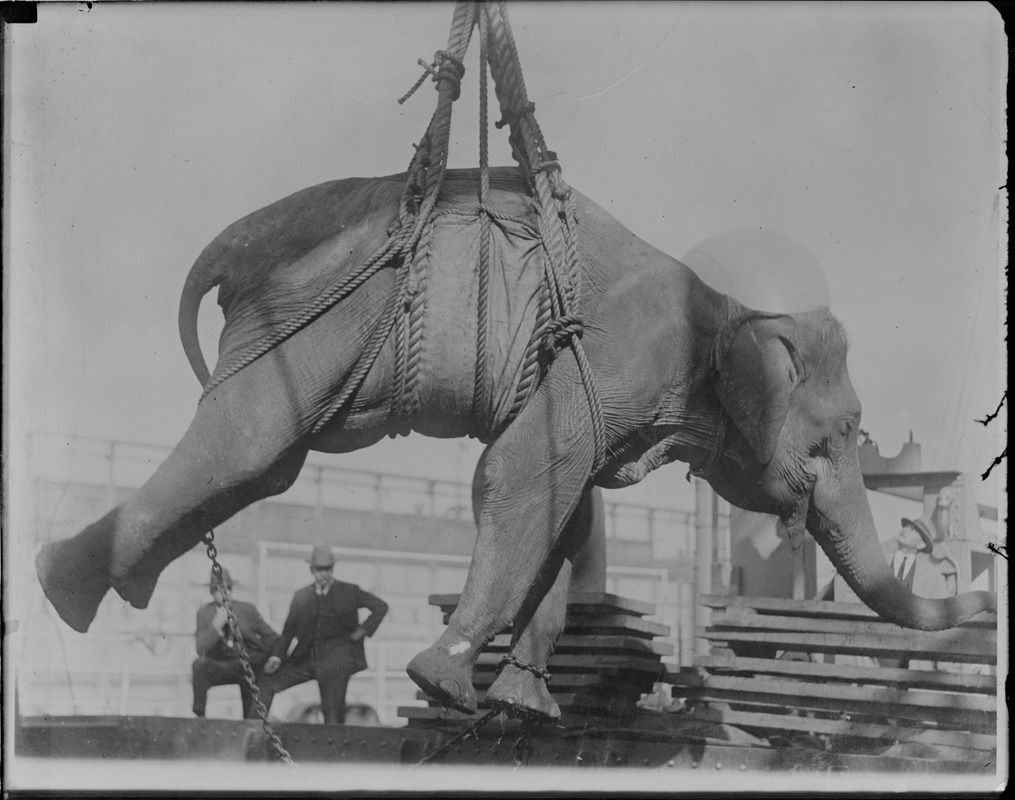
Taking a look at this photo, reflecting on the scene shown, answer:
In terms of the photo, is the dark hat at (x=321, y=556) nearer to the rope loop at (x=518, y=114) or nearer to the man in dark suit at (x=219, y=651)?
the man in dark suit at (x=219, y=651)

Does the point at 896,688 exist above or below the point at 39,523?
below

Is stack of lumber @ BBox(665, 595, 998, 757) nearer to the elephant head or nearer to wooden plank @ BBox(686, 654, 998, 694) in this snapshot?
wooden plank @ BBox(686, 654, 998, 694)

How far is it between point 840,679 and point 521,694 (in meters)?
1.79

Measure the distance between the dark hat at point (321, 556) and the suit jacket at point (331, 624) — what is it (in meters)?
0.11

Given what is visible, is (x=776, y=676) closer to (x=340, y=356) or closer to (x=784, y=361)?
(x=784, y=361)

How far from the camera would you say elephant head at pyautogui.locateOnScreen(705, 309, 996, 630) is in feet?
12.0

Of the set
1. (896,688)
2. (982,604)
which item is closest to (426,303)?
(982,604)

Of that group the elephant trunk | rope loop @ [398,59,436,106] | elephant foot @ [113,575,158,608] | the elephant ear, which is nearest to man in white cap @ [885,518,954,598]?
the elephant trunk

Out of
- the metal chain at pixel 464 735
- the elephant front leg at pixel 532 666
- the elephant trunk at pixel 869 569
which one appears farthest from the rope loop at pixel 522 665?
the elephant trunk at pixel 869 569

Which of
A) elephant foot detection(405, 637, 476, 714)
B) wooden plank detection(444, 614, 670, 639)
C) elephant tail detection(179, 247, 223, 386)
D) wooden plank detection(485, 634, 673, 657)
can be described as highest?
elephant tail detection(179, 247, 223, 386)

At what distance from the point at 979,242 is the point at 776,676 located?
1.79m

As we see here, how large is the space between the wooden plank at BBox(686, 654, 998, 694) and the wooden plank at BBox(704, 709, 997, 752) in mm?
160

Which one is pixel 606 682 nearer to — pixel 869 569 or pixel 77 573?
pixel 869 569

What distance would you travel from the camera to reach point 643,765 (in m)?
4.16
